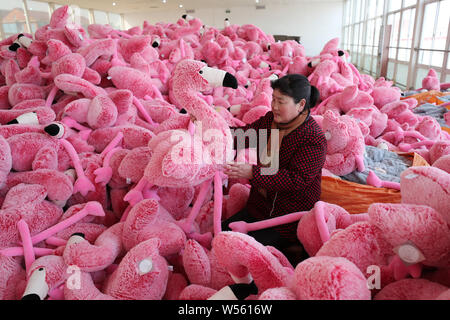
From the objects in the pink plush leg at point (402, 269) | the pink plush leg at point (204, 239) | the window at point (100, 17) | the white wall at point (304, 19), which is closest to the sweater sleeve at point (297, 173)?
the pink plush leg at point (204, 239)

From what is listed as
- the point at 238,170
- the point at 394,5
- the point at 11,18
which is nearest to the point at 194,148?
the point at 238,170

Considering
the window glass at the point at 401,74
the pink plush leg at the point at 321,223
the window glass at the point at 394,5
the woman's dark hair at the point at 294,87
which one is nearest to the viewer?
the pink plush leg at the point at 321,223

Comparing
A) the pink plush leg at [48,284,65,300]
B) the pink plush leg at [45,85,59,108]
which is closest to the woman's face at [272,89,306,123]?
the pink plush leg at [48,284,65,300]

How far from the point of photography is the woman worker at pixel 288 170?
917 millimetres

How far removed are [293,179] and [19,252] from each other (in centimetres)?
77

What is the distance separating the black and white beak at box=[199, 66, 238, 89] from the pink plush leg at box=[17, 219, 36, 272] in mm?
624

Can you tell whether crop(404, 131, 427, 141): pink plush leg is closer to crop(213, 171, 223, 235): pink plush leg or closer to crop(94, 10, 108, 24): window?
crop(213, 171, 223, 235): pink plush leg

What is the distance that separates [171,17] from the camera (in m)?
14.4

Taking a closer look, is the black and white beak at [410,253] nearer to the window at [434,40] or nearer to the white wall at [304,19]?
the window at [434,40]

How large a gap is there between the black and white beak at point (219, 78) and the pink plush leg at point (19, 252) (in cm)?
62

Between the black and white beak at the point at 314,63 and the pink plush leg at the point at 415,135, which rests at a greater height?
the black and white beak at the point at 314,63

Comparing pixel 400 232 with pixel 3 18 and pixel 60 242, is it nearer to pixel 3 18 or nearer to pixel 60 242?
pixel 60 242

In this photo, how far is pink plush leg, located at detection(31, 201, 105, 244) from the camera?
0.83m

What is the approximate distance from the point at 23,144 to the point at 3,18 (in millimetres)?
9371
